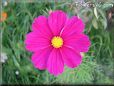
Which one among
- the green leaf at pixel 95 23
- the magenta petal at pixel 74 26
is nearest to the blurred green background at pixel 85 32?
the green leaf at pixel 95 23

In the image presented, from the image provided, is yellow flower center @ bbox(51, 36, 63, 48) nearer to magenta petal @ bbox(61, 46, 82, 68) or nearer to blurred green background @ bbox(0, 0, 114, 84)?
magenta petal @ bbox(61, 46, 82, 68)

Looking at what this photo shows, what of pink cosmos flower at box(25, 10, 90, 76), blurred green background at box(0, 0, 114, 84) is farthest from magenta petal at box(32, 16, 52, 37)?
blurred green background at box(0, 0, 114, 84)

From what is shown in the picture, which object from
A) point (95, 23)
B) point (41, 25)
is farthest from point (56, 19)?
point (95, 23)

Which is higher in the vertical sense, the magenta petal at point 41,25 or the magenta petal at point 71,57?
the magenta petal at point 41,25

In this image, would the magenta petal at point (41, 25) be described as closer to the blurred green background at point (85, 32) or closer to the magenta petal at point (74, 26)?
the magenta petal at point (74, 26)

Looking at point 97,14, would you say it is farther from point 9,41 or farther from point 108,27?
point 9,41

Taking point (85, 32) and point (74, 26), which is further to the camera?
point (85, 32)

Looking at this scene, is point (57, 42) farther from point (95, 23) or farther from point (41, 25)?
point (95, 23)
